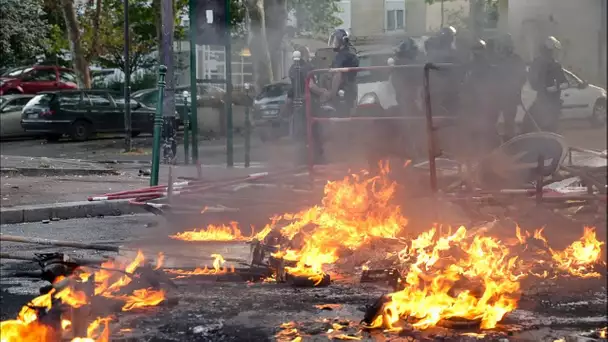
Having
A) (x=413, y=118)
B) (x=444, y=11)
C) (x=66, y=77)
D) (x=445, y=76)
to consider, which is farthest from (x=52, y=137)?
(x=444, y=11)

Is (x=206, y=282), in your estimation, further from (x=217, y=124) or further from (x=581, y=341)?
(x=217, y=124)

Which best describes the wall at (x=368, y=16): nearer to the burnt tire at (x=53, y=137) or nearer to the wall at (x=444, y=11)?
the wall at (x=444, y=11)

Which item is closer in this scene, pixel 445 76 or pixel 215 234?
pixel 445 76

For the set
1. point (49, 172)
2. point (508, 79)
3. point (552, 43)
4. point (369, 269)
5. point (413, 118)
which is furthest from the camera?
point (49, 172)

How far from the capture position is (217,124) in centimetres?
1862

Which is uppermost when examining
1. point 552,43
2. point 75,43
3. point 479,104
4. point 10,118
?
point 75,43

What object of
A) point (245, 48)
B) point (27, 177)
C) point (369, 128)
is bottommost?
point (27, 177)

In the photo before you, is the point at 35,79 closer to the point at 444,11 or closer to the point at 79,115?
the point at 79,115

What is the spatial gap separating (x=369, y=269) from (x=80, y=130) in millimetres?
17364

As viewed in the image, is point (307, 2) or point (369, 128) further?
point (307, 2)

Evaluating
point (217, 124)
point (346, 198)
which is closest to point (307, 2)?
point (346, 198)

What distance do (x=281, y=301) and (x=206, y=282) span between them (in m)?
0.75

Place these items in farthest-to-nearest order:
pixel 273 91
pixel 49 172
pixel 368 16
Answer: pixel 273 91
pixel 49 172
pixel 368 16

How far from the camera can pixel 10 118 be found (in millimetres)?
21703
